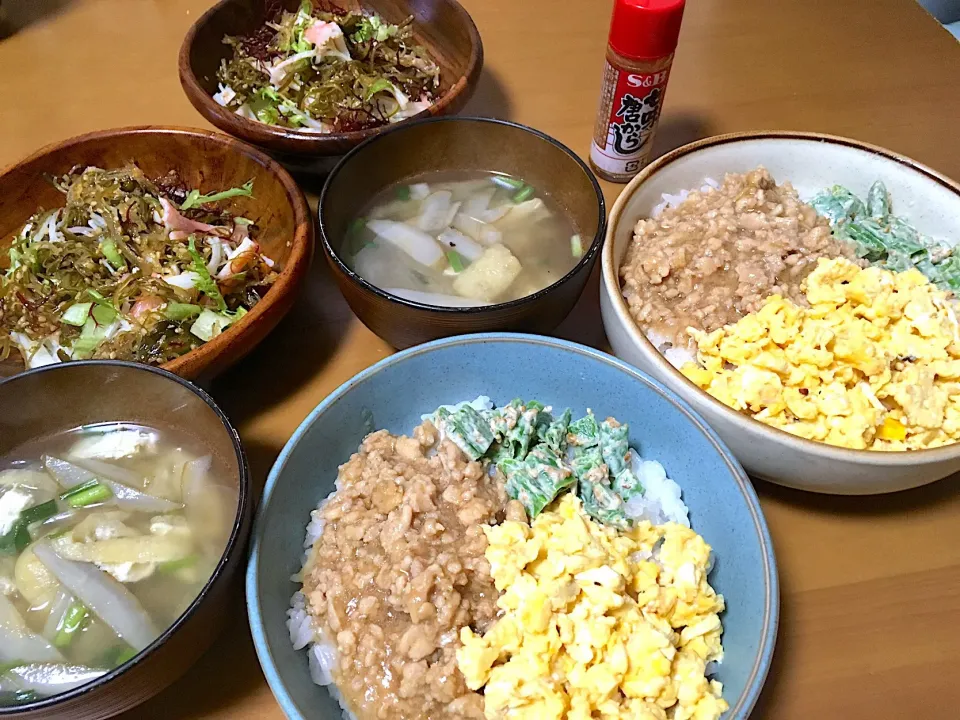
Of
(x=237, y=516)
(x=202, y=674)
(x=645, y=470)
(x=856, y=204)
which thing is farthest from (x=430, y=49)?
(x=202, y=674)

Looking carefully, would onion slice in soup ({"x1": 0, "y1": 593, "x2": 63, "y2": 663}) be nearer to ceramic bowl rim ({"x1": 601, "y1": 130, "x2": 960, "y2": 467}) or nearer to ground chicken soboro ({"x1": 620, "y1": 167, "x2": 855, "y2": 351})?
ceramic bowl rim ({"x1": 601, "y1": 130, "x2": 960, "y2": 467})

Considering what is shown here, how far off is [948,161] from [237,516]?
7.46 ft

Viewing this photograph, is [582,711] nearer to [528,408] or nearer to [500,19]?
[528,408]

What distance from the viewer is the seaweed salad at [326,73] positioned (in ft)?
6.70

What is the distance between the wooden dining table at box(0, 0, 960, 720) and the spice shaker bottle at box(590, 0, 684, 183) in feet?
0.47

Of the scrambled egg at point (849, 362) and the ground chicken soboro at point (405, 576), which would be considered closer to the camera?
the ground chicken soboro at point (405, 576)

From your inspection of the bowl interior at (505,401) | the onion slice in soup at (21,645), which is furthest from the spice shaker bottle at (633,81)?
the onion slice in soup at (21,645)

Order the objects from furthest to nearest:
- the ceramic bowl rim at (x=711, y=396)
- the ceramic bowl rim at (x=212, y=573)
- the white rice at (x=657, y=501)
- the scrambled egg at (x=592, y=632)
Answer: the white rice at (x=657, y=501) → the ceramic bowl rim at (x=711, y=396) → the scrambled egg at (x=592, y=632) → the ceramic bowl rim at (x=212, y=573)

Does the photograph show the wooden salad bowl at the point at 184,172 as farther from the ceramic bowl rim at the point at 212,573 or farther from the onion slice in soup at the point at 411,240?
the ceramic bowl rim at the point at 212,573

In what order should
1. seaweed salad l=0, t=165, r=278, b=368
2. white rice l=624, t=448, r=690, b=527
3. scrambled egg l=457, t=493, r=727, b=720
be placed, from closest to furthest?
scrambled egg l=457, t=493, r=727, b=720 → white rice l=624, t=448, r=690, b=527 → seaweed salad l=0, t=165, r=278, b=368

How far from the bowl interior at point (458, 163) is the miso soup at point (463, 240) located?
3cm

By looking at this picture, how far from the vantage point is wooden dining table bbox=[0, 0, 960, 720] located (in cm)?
129

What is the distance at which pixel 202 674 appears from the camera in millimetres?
1258

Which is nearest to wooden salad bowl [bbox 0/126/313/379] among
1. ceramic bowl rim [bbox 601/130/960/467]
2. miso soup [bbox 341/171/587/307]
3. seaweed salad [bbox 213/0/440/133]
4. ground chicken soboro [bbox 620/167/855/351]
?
miso soup [bbox 341/171/587/307]
